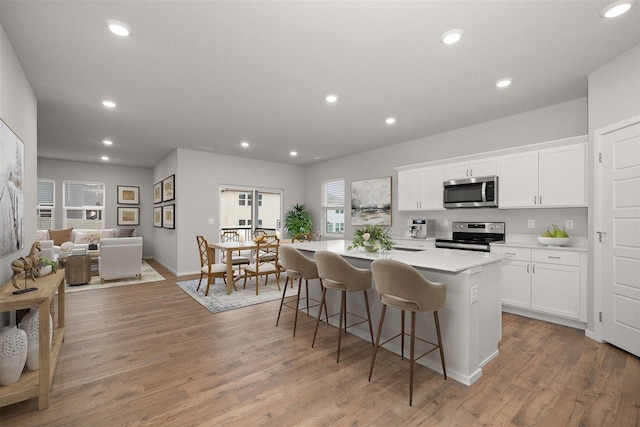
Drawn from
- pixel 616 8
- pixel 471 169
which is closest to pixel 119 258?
pixel 471 169

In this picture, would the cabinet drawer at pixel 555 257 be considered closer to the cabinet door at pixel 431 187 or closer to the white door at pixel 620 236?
the white door at pixel 620 236

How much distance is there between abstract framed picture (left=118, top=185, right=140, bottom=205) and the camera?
829cm

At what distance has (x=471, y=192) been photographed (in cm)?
424

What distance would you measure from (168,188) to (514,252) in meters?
6.75

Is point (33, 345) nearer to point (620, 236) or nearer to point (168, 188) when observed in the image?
point (620, 236)

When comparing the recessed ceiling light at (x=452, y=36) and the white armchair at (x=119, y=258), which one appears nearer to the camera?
the recessed ceiling light at (x=452, y=36)

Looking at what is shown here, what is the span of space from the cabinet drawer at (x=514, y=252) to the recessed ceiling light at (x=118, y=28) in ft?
14.8

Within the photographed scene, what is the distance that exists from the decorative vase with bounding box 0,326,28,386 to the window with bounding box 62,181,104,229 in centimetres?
728

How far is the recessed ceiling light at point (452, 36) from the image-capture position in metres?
2.26

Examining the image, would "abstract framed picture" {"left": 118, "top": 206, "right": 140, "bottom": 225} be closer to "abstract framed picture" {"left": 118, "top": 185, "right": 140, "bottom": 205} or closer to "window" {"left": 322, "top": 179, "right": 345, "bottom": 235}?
"abstract framed picture" {"left": 118, "top": 185, "right": 140, "bottom": 205}

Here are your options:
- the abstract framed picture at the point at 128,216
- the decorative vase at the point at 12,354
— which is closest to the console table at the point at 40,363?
the decorative vase at the point at 12,354

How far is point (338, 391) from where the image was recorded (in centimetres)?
210

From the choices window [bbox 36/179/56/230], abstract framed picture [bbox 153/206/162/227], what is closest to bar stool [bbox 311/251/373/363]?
abstract framed picture [bbox 153/206/162/227]

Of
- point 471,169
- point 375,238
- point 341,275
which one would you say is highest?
point 471,169
